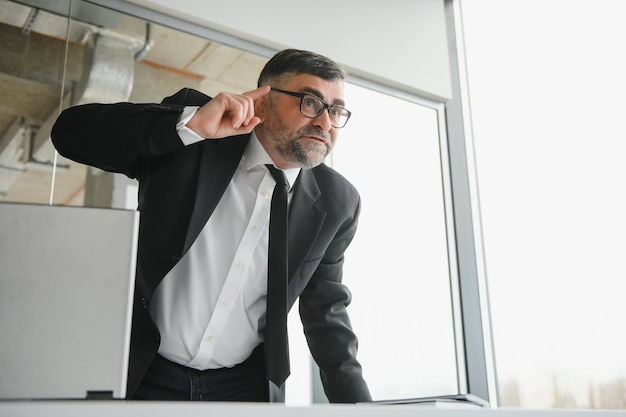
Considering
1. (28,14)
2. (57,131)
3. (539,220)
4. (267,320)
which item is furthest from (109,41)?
(539,220)

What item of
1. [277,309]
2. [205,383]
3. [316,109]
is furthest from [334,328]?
[316,109]

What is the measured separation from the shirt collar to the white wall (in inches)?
50.1

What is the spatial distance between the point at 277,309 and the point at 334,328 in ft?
0.85

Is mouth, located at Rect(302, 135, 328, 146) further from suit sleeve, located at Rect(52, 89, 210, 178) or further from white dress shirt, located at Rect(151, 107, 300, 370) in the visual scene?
suit sleeve, located at Rect(52, 89, 210, 178)

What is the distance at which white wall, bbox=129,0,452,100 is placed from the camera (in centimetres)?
303

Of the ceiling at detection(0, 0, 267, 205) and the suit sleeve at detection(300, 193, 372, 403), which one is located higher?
the ceiling at detection(0, 0, 267, 205)

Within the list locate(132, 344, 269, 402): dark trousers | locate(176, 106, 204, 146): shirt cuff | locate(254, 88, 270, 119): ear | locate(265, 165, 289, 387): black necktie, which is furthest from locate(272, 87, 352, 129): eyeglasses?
locate(132, 344, 269, 402): dark trousers

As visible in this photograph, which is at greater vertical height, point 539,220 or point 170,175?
point 539,220

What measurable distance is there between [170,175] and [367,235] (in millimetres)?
1827

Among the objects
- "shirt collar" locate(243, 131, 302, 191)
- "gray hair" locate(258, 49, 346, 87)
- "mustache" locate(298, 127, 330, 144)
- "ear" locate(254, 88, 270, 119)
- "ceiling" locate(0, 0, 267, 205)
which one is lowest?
"shirt collar" locate(243, 131, 302, 191)

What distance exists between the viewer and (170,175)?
1.71 meters

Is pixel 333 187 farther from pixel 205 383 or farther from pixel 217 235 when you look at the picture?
pixel 205 383

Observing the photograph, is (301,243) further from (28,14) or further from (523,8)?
(523,8)

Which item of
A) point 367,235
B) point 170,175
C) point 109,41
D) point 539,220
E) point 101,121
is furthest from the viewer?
point 367,235
